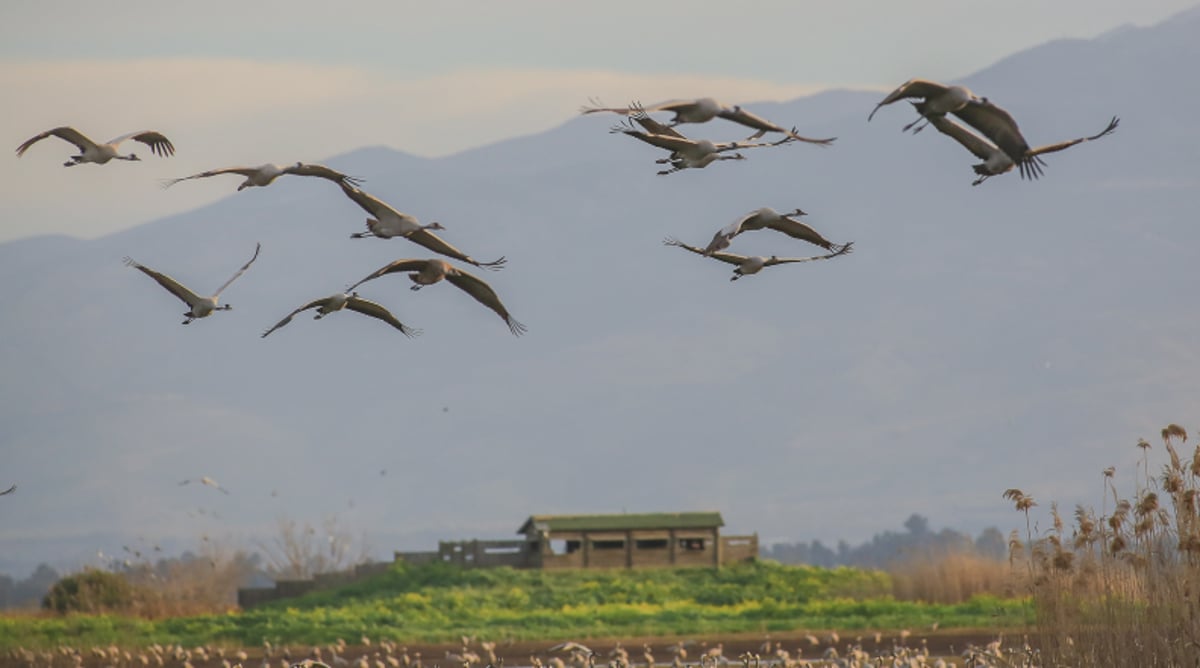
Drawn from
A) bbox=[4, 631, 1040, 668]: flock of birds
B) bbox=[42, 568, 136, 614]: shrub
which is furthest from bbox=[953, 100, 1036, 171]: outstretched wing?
bbox=[42, 568, 136, 614]: shrub

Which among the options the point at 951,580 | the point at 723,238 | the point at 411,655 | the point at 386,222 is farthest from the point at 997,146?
the point at 951,580

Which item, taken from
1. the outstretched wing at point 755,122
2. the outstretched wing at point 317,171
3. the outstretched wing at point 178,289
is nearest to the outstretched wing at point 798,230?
the outstretched wing at point 755,122

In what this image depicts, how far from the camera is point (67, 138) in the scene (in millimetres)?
21375

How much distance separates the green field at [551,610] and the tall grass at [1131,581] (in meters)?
13.3

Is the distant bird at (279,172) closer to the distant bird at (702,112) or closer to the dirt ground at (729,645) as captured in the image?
the distant bird at (702,112)

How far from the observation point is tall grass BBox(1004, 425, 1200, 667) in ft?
57.7

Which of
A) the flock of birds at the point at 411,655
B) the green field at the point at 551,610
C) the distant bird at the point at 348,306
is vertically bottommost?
the flock of birds at the point at 411,655

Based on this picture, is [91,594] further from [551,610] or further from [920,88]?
[920,88]

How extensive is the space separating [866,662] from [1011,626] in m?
11.7

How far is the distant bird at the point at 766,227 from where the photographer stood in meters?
18.1

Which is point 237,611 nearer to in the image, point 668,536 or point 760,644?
point 668,536

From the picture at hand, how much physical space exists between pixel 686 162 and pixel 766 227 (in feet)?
4.08

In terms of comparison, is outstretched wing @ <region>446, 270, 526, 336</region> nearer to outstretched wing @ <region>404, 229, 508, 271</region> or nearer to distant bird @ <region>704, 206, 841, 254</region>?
outstretched wing @ <region>404, 229, 508, 271</region>

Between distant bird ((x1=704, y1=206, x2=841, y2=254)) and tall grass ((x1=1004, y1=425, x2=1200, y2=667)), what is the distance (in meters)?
3.66
